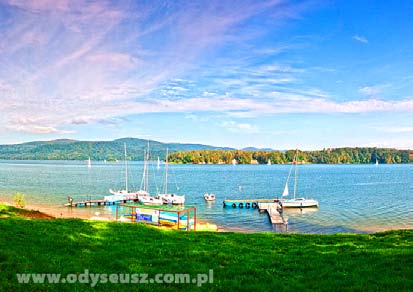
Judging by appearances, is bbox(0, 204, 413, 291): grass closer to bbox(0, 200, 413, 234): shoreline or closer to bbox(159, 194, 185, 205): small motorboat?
bbox(0, 200, 413, 234): shoreline

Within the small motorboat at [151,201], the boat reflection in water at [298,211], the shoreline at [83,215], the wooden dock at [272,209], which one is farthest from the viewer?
the small motorboat at [151,201]

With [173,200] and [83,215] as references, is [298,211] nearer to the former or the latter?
[173,200]

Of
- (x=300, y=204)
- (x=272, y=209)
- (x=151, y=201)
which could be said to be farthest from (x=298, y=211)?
(x=151, y=201)

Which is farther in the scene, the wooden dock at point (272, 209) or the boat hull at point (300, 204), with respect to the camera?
the boat hull at point (300, 204)

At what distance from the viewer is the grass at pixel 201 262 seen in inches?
328

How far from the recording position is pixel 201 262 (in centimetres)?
1081

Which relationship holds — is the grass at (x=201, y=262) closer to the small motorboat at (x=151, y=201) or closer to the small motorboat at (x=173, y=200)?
the small motorboat at (x=151, y=201)

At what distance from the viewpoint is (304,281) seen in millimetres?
9141

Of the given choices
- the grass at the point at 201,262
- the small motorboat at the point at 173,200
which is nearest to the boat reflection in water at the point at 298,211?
the small motorboat at the point at 173,200

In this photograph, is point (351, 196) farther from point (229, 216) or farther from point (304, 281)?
point (304, 281)

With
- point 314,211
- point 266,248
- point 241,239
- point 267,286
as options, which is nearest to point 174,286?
point 267,286

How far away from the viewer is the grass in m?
8.34

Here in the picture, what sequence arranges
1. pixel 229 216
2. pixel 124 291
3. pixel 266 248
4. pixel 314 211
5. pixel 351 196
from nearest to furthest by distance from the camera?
pixel 124 291 < pixel 266 248 < pixel 229 216 < pixel 314 211 < pixel 351 196

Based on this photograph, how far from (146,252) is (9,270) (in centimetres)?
471
